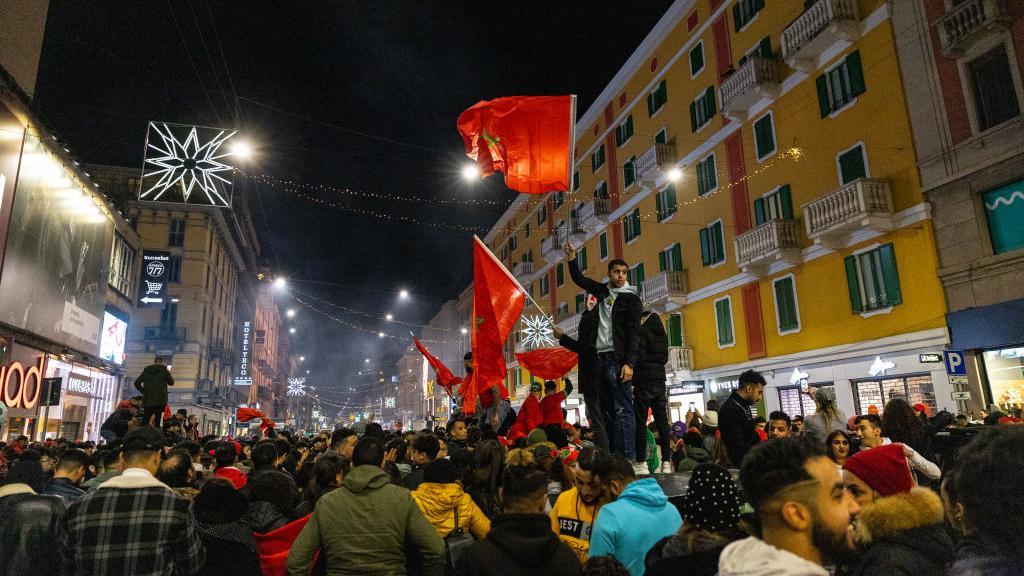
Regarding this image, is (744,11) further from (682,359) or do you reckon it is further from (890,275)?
(682,359)

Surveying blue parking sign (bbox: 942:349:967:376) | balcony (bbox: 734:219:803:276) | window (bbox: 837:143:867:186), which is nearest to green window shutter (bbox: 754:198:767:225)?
balcony (bbox: 734:219:803:276)

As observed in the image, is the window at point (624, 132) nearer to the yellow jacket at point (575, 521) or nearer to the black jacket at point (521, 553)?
the yellow jacket at point (575, 521)

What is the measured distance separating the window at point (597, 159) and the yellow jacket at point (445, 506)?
97.0 feet

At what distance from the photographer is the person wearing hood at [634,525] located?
139 inches

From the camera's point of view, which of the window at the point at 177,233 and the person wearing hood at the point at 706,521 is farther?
the window at the point at 177,233

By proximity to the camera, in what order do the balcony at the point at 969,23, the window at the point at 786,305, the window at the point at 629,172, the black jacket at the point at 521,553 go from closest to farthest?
the black jacket at the point at 521,553
the balcony at the point at 969,23
the window at the point at 786,305
the window at the point at 629,172

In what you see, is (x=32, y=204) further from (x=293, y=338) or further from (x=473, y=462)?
(x=293, y=338)

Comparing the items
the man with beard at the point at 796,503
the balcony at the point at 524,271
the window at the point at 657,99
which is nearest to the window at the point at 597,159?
the window at the point at 657,99

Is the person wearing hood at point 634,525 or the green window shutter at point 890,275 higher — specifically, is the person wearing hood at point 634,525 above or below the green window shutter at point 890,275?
below

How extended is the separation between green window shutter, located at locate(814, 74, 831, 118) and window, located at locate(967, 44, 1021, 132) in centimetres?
408

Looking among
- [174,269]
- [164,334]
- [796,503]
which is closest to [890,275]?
[796,503]

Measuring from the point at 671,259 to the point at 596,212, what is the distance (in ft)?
21.2

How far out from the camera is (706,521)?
2863 mm

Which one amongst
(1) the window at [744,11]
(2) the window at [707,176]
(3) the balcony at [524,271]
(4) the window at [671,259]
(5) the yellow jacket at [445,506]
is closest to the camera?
(5) the yellow jacket at [445,506]
